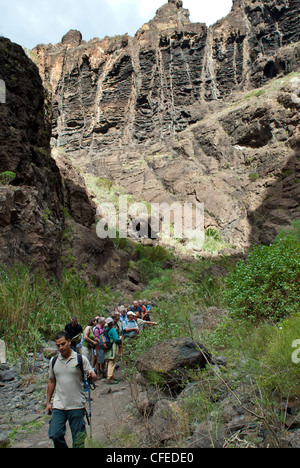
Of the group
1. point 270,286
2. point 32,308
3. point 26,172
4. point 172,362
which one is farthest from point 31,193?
point 172,362

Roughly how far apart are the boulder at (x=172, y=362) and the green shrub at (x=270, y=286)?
2226mm

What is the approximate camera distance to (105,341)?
6.80 metres

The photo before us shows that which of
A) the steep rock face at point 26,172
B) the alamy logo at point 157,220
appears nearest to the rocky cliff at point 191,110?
the alamy logo at point 157,220

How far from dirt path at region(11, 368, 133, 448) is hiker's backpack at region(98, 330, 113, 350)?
743 mm

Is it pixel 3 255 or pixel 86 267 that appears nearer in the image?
pixel 3 255

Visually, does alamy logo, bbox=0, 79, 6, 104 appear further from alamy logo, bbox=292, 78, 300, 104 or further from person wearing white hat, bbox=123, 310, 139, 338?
alamy logo, bbox=292, 78, 300, 104

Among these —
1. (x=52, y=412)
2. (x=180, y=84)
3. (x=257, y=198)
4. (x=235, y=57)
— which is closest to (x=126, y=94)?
(x=180, y=84)

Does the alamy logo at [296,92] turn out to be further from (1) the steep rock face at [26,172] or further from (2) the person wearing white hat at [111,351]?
(2) the person wearing white hat at [111,351]

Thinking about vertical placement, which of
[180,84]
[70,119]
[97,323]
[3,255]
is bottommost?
[97,323]

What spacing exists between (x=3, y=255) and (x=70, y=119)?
115 ft

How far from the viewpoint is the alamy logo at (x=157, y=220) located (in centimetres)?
2416

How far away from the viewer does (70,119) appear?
40094 mm

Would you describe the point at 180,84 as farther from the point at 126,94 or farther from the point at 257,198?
the point at 257,198

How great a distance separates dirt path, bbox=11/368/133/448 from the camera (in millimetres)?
3994
